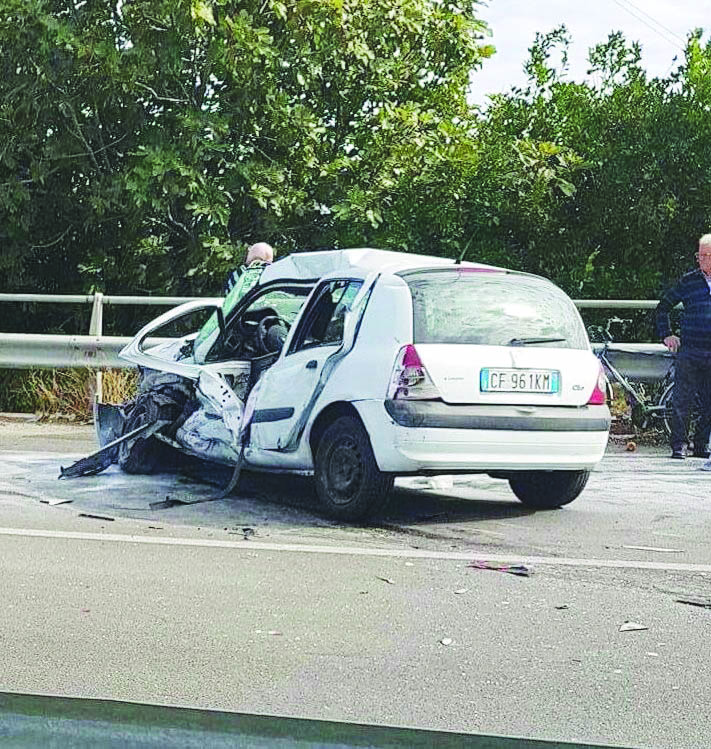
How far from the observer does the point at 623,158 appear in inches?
560

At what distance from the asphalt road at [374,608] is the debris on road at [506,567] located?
0.21 feet

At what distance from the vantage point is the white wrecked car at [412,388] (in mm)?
7301

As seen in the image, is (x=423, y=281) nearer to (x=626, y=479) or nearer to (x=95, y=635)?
(x=626, y=479)

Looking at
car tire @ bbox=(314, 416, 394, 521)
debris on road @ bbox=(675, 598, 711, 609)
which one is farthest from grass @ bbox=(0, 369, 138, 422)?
debris on road @ bbox=(675, 598, 711, 609)

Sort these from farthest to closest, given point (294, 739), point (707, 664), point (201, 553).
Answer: point (201, 553) → point (707, 664) → point (294, 739)

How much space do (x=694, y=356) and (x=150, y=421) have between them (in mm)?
4461

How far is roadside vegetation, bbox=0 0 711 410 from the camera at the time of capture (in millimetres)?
13883

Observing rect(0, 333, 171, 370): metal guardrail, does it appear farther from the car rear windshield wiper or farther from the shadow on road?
the car rear windshield wiper

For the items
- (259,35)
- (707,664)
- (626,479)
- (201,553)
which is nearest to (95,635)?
(201,553)

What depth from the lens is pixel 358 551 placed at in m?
6.69

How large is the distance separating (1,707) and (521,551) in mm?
5510

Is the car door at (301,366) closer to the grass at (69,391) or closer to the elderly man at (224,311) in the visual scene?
the elderly man at (224,311)

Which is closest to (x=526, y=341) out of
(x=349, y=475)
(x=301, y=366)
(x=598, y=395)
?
(x=598, y=395)

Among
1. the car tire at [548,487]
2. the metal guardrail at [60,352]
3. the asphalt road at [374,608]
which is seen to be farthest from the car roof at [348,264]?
the metal guardrail at [60,352]
